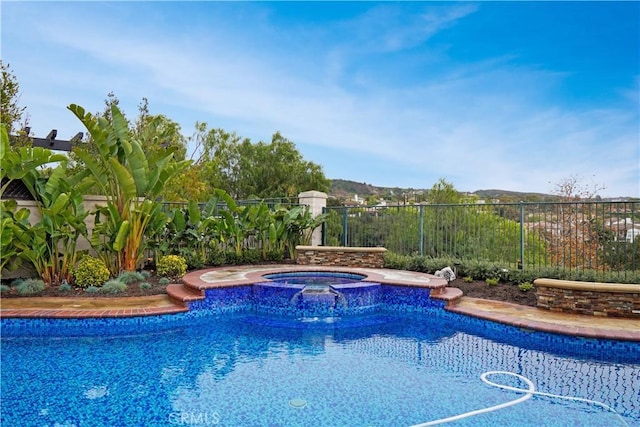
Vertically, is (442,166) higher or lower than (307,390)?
higher

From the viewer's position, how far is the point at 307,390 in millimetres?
4320

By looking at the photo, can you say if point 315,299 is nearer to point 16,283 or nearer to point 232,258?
point 232,258

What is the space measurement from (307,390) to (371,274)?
5.75 meters

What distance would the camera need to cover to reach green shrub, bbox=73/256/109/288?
27.1 feet

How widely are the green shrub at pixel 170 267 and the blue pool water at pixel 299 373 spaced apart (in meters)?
2.40

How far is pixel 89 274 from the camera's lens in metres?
8.29

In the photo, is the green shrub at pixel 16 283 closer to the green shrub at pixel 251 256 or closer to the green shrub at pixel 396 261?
the green shrub at pixel 251 256

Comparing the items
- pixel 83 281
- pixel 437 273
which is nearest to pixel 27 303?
pixel 83 281

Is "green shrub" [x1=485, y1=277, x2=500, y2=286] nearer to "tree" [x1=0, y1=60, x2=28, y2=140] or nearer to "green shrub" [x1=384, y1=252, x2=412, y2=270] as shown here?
"green shrub" [x1=384, y1=252, x2=412, y2=270]

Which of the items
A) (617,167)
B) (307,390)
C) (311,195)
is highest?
(617,167)

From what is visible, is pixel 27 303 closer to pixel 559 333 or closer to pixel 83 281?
pixel 83 281

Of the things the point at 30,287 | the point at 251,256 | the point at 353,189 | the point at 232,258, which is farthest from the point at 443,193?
the point at 30,287

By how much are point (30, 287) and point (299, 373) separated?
619 centimetres

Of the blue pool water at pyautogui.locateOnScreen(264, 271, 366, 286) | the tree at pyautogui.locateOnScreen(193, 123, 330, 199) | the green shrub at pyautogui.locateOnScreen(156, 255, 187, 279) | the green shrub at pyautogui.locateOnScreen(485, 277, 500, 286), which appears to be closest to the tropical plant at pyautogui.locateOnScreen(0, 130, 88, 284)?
the green shrub at pyautogui.locateOnScreen(156, 255, 187, 279)
